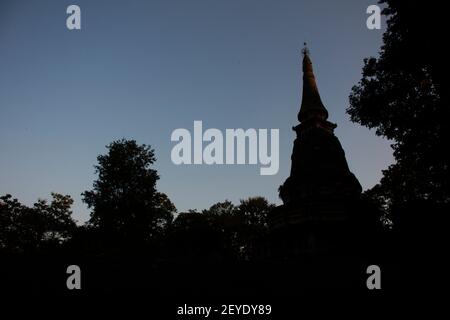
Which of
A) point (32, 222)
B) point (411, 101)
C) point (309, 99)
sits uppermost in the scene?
point (309, 99)

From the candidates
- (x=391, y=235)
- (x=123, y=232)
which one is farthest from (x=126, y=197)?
(x=391, y=235)

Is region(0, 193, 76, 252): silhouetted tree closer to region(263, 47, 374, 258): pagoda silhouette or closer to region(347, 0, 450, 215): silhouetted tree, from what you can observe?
region(263, 47, 374, 258): pagoda silhouette

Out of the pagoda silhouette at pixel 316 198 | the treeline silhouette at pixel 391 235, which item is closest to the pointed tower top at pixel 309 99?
the pagoda silhouette at pixel 316 198

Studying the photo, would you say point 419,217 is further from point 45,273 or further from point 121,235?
point 121,235

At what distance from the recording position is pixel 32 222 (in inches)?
1394

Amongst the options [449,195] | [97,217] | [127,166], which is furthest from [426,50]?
[97,217]

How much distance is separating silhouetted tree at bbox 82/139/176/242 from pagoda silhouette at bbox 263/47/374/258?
11.6m

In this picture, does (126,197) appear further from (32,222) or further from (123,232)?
(32,222)

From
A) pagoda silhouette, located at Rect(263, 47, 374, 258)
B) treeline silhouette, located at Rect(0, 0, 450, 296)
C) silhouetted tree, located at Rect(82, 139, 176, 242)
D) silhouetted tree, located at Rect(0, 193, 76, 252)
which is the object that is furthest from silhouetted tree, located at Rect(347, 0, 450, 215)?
silhouetted tree, located at Rect(0, 193, 76, 252)

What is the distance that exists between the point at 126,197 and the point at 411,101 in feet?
72.7

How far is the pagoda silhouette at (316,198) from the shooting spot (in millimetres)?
22797
